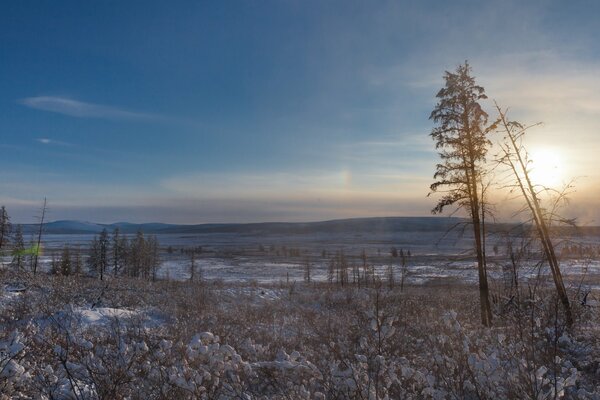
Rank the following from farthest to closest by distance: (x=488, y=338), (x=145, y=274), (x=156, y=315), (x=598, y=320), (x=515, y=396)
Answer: (x=145, y=274)
(x=156, y=315)
(x=598, y=320)
(x=488, y=338)
(x=515, y=396)

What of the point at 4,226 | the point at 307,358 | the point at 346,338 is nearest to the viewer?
the point at 307,358

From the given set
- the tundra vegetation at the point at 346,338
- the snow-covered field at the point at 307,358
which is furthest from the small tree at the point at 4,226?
the snow-covered field at the point at 307,358

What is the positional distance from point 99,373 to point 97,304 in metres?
17.9

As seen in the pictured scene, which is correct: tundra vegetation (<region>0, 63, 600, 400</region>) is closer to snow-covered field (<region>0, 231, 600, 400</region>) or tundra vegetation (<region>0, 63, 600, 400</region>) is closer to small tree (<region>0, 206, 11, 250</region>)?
snow-covered field (<region>0, 231, 600, 400</region>)

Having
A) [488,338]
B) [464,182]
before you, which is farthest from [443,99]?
[488,338]

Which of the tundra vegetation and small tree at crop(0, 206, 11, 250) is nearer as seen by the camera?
the tundra vegetation

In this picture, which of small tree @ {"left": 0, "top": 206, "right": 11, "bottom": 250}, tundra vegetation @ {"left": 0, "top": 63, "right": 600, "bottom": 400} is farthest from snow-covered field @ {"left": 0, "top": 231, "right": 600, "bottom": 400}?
small tree @ {"left": 0, "top": 206, "right": 11, "bottom": 250}

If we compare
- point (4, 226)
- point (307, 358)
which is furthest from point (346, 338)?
point (4, 226)

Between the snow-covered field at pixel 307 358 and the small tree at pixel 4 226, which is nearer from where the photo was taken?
the snow-covered field at pixel 307 358

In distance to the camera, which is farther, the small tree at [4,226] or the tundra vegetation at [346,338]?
the small tree at [4,226]

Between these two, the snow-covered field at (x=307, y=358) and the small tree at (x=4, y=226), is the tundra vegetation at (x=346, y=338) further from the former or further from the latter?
the small tree at (x=4, y=226)

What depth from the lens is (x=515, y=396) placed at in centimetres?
402

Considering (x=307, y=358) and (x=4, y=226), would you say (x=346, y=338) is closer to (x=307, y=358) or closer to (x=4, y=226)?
(x=307, y=358)

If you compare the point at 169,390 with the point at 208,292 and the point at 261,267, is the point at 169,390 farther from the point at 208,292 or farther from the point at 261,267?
the point at 261,267
